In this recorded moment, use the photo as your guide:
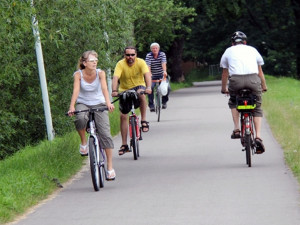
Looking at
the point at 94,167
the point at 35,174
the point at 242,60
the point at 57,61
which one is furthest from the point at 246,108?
the point at 57,61

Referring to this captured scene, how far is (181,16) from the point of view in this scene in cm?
4262

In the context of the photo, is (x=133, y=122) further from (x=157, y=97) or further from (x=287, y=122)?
(x=157, y=97)

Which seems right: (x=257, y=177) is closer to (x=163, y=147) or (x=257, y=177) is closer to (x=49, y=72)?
(x=163, y=147)

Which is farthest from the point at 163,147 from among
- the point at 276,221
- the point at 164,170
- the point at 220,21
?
the point at 220,21

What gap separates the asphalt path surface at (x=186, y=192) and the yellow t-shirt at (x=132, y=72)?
3.92ft

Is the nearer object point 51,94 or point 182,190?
point 182,190

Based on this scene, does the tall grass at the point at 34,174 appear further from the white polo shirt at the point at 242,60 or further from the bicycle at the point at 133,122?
the white polo shirt at the point at 242,60

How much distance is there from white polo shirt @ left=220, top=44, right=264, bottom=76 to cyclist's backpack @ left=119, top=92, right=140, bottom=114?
1.83 meters

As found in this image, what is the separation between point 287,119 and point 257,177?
9.77 meters

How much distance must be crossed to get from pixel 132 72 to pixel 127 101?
2.17 feet

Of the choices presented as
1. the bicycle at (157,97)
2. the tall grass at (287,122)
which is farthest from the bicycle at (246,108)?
the bicycle at (157,97)

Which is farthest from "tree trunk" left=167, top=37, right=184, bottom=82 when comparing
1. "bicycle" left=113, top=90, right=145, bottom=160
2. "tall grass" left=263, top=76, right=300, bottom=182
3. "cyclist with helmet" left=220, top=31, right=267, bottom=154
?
"cyclist with helmet" left=220, top=31, right=267, bottom=154

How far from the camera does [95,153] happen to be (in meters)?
11.2

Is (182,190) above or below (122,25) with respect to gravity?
below
